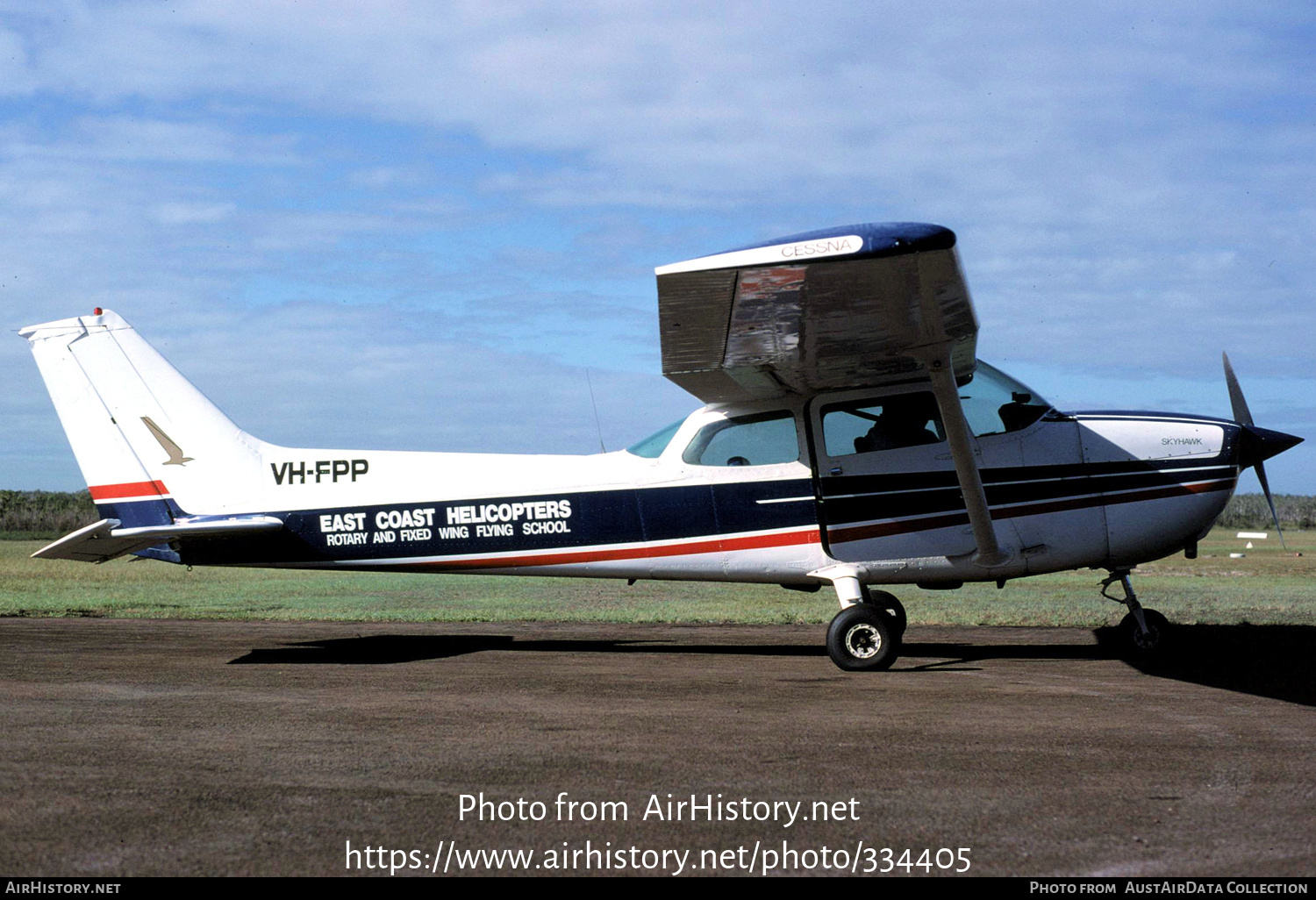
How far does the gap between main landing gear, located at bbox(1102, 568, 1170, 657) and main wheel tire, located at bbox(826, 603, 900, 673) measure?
2118 millimetres

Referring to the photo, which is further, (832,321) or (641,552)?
(641,552)

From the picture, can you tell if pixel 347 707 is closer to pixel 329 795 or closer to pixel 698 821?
pixel 329 795

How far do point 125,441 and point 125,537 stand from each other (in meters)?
1.18

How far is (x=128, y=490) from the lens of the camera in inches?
406

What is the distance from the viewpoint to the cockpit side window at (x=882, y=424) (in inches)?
358

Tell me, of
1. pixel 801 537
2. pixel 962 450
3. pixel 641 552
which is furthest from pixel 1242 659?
pixel 641 552

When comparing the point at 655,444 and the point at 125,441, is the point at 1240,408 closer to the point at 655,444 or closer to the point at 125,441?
the point at 655,444

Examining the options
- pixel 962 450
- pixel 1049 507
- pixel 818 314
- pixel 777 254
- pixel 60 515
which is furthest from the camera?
pixel 60 515

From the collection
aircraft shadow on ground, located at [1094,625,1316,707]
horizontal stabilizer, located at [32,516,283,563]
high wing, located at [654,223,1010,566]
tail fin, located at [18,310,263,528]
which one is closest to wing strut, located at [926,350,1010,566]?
high wing, located at [654,223,1010,566]

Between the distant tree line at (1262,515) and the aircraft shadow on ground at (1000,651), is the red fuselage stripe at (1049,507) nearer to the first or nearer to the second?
the aircraft shadow on ground at (1000,651)

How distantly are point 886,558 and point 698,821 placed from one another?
523 cm

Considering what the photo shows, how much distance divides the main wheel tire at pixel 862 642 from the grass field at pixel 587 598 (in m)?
4.13

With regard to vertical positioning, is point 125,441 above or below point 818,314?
below

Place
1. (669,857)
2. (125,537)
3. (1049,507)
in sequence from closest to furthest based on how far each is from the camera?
(669,857), (1049,507), (125,537)
